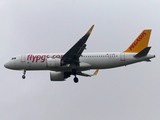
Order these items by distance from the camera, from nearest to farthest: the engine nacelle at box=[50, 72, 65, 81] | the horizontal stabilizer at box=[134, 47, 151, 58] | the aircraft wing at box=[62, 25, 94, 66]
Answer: the horizontal stabilizer at box=[134, 47, 151, 58]
the aircraft wing at box=[62, 25, 94, 66]
the engine nacelle at box=[50, 72, 65, 81]

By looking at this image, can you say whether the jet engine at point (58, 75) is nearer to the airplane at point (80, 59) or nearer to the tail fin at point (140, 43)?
the airplane at point (80, 59)

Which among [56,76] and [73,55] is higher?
[73,55]

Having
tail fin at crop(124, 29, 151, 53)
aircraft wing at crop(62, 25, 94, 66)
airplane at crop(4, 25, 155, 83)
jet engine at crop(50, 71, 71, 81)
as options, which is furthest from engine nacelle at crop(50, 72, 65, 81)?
tail fin at crop(124, 29, 151, 53)

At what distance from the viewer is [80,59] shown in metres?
50.5

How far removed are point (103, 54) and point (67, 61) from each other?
14.6 feet

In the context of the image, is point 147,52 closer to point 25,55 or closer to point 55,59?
point 55,59

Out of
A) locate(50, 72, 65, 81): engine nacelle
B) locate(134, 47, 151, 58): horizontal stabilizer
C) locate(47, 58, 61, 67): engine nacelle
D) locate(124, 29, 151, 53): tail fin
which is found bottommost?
locate(50, 72, 65, 81): engine nacelle

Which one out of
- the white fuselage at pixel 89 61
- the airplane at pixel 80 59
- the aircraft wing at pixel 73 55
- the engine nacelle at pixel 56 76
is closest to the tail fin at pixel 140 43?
the airplane at pixel 80 59

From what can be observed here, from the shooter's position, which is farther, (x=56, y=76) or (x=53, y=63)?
(x=56, y=76)

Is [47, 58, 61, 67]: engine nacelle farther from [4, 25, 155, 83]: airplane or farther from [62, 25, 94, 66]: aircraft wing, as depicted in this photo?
[62, 25, 94, 66]: aircraft wing

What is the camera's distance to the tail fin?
167 feet

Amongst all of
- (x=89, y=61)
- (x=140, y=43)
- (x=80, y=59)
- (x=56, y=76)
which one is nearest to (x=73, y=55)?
(x=80, y=59)

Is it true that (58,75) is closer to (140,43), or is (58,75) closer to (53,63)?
(53,63)

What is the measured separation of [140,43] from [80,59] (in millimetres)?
7555
